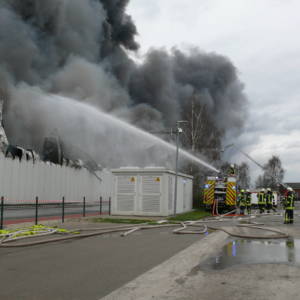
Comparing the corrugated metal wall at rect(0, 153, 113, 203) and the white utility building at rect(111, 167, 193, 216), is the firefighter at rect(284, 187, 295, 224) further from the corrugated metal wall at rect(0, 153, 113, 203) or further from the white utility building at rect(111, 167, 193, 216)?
the corrugated metal wall at rect(0, 153, 113, 203)

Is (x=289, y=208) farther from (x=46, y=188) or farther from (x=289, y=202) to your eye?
(x=46, y=188)

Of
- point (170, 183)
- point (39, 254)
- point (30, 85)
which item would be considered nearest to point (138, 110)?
point (30, 85)

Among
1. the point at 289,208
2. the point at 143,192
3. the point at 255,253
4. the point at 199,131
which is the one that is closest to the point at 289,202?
the point at 289,208

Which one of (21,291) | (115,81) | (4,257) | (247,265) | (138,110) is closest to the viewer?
(21,291)

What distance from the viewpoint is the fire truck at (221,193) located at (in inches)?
914

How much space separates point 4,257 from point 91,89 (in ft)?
108

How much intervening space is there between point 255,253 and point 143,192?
1075 cm

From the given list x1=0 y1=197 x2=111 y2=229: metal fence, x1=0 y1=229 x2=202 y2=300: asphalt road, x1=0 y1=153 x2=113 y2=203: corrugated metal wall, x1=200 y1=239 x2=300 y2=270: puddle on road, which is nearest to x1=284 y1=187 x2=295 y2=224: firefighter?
x1=200 y1=239 x2=300 y2=270: puddle on road

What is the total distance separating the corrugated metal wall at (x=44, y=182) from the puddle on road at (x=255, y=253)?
1873 centimetres

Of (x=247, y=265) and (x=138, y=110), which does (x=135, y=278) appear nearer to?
(x=247, y=265)

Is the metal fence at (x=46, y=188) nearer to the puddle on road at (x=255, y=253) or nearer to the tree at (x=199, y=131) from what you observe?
the tree at (x=199, y=131)

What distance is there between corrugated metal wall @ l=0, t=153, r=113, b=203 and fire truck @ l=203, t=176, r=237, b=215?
1202cm

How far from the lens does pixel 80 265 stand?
635cm

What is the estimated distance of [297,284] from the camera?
16.3ft
